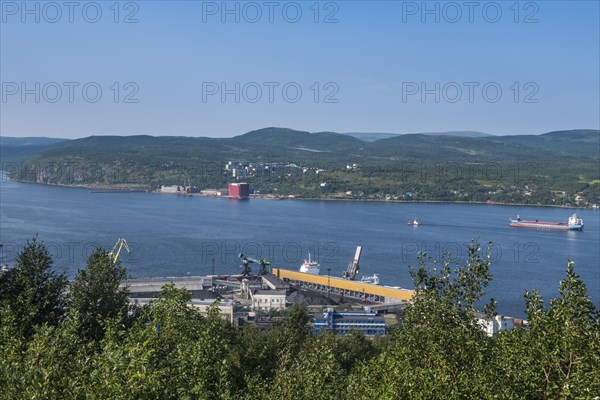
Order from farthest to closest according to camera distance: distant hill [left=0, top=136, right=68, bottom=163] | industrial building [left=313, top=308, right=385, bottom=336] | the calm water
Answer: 1. distant hill [left=0, top=136, right=68, bottom=163]
2. the calm water
3. industrial building [left=313, top=308, right=385, bottom=336]

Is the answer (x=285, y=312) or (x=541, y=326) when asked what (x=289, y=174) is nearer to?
(x=285, y=312)

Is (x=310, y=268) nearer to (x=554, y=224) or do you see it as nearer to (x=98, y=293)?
(x=98, y=293)

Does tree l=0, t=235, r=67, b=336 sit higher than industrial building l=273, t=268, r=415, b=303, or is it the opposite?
tree l=0, t=235, r=67, b=336

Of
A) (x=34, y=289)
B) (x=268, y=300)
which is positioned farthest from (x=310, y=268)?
(x=34, y=289)

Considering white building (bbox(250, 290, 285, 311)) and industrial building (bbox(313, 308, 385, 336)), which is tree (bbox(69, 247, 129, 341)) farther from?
white building (bbox(250, 290, 285, 311))

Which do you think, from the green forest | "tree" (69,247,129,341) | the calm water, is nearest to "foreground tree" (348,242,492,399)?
the green forest

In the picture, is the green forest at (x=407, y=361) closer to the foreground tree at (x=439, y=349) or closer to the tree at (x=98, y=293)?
the foreground tree at (x=439, y=349)

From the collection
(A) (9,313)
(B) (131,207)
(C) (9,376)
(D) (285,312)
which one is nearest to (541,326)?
(C) (9,376)

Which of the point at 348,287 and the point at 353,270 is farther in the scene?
the point at 353,270
